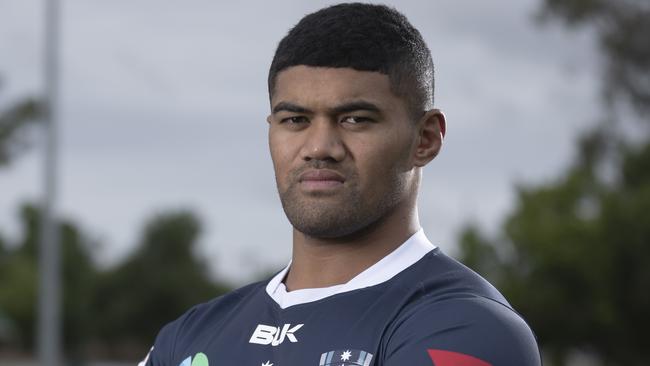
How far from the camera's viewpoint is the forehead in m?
2.78

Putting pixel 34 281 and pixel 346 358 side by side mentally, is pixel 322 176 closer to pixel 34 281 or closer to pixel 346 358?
pixel 346 358

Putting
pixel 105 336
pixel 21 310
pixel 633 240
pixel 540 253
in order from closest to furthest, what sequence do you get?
pixel 633 240 → pixel 540 253 → pixel 21 310 → pixel 105 336

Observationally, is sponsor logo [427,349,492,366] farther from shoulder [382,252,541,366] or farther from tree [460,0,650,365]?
tree [460,0,650,365]

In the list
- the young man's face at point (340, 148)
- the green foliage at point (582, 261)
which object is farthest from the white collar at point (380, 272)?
the green foliage at point (582, 261)

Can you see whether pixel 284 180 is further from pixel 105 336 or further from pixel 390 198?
pixel 105 336

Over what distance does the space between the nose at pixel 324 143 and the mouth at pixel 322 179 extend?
0.10 ft

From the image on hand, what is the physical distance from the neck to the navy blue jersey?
27 mm

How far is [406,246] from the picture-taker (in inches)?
116

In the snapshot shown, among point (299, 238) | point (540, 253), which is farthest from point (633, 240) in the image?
point (299, 238)

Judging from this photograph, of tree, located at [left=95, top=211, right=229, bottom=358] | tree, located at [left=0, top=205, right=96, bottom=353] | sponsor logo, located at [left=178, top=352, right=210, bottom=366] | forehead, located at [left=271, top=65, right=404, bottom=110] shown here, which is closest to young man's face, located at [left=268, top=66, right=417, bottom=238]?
forehead, located at [left=271, top=65, right=404, bottom=110]

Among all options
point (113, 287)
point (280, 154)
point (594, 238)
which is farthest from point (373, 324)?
point (113, 287)

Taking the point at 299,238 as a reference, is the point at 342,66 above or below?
above

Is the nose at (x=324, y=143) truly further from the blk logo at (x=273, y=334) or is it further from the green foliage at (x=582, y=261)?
the green foliage at (x=582, y=261)

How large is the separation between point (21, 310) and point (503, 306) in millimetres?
60915
